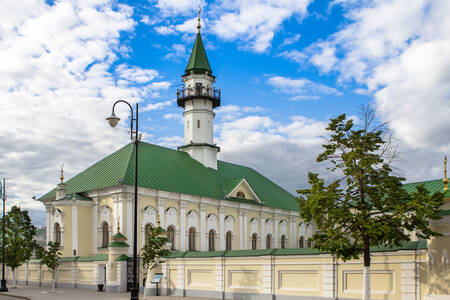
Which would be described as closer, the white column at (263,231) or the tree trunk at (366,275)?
the tree trunk at (366,275)

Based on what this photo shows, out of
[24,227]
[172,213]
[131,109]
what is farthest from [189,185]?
[131,109]

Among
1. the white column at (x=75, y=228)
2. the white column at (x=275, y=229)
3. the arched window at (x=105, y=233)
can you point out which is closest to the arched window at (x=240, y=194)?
the white column at (x=275, y=229)

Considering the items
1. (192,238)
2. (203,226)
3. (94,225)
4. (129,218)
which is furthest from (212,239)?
(94,225)

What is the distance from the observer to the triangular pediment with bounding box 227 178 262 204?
5300cm

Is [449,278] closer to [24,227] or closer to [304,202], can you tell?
[304,202]

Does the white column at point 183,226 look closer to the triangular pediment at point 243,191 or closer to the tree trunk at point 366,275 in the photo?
the triangular pediment at point 243,191

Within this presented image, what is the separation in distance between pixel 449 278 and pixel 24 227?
125ft

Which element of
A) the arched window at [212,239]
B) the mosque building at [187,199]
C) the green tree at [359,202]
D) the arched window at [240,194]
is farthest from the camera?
the arched window at [240,194]

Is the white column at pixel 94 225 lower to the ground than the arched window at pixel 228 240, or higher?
higher

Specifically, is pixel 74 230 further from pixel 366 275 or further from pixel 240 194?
pixel 366 275

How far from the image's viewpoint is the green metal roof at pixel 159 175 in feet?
148

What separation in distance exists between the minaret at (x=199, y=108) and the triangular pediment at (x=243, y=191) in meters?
4.11

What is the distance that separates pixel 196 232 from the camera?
48.4m

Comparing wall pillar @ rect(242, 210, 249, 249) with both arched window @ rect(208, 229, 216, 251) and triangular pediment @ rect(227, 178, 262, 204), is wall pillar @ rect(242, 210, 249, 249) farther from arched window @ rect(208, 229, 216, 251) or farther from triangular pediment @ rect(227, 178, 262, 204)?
arched window @ rect(208, 229, 216, 251)
